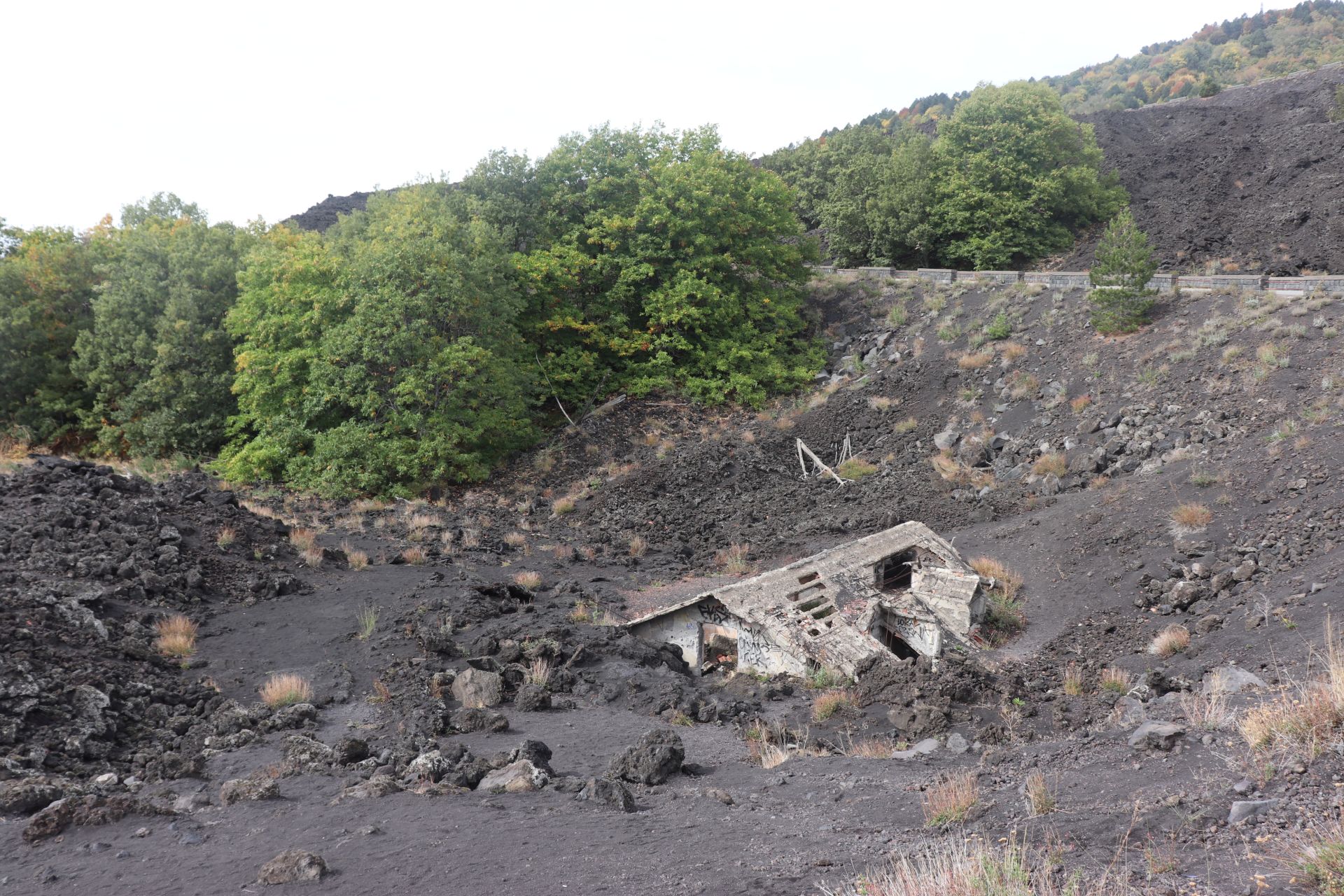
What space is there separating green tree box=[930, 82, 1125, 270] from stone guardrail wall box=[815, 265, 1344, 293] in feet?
7.93

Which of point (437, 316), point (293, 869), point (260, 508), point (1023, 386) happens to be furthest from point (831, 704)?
point (437, 316)

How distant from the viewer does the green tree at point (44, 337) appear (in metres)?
32.1

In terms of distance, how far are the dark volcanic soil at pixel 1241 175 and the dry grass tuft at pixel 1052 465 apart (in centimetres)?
1704

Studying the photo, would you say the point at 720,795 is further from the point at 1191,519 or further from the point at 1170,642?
the point at 1191,519

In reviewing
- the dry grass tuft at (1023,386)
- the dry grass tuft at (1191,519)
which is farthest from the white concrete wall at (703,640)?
the dry grass tuft at (1023,386)

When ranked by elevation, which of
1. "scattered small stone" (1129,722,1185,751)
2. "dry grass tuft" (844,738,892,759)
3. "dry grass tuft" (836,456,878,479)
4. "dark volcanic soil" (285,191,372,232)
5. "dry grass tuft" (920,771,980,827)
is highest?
"dark volcanic soil" (285,191,372,232)

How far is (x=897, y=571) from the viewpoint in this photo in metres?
15.9

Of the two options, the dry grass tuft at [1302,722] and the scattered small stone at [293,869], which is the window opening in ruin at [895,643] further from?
the scattered small stone at [293,869]

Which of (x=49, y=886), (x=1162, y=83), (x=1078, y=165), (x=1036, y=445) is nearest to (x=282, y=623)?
(x=49, y=886)

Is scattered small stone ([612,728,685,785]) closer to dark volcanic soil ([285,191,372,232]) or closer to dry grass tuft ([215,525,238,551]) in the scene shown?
dry grass tuft ([215,525,238,551])

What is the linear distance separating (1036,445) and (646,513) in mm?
10900

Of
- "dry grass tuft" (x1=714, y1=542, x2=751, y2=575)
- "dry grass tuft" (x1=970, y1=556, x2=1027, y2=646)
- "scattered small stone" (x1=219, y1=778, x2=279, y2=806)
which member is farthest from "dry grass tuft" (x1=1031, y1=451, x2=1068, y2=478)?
"scattered small stone" (x1=219, y1=778, x2=279, y2=806)

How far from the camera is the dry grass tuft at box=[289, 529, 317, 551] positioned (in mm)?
17047

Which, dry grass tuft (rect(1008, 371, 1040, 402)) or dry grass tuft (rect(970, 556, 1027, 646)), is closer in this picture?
dry grass tuft (rect(970, 556, 1027, 646))
